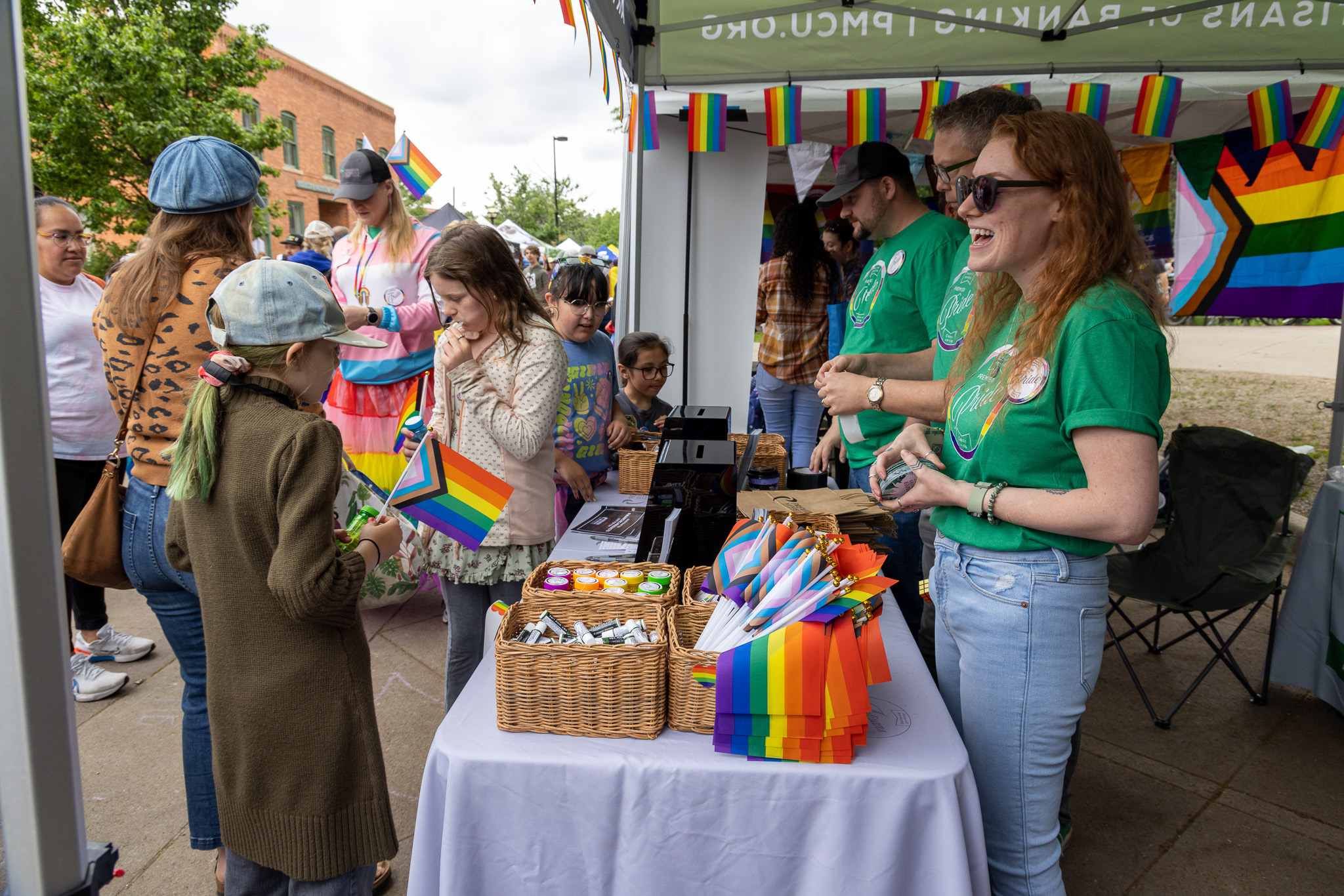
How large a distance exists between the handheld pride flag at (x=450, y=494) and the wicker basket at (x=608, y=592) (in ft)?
0.75

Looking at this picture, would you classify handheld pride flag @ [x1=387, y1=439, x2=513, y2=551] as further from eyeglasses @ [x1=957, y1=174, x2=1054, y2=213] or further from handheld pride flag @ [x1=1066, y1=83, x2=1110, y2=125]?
handheld pride flag @ [x1=1066, y1=83, x2=1110, y2=125]

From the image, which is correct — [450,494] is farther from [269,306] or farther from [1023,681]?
[1023,681]

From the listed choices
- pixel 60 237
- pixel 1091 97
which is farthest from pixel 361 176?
pixel 1091 97

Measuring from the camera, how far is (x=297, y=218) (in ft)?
84.5

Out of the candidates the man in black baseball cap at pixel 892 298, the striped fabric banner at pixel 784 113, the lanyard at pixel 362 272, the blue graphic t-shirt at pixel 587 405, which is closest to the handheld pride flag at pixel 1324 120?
the striped fabric banner at pixel 784 113

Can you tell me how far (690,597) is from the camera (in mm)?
1540

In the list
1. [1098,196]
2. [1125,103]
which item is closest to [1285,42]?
[1125,103]

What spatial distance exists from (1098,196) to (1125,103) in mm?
3178

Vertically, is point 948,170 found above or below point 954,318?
above

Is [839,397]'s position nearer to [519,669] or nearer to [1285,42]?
[519,669]

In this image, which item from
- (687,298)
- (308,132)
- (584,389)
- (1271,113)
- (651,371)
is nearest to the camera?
(584,389)

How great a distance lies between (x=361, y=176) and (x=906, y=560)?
251cm

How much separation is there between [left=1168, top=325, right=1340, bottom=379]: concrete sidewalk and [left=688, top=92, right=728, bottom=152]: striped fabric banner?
385 inches

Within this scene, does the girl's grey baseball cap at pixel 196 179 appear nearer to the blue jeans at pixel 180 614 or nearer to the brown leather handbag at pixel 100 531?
the brown leather handbag at pixel 100 531
